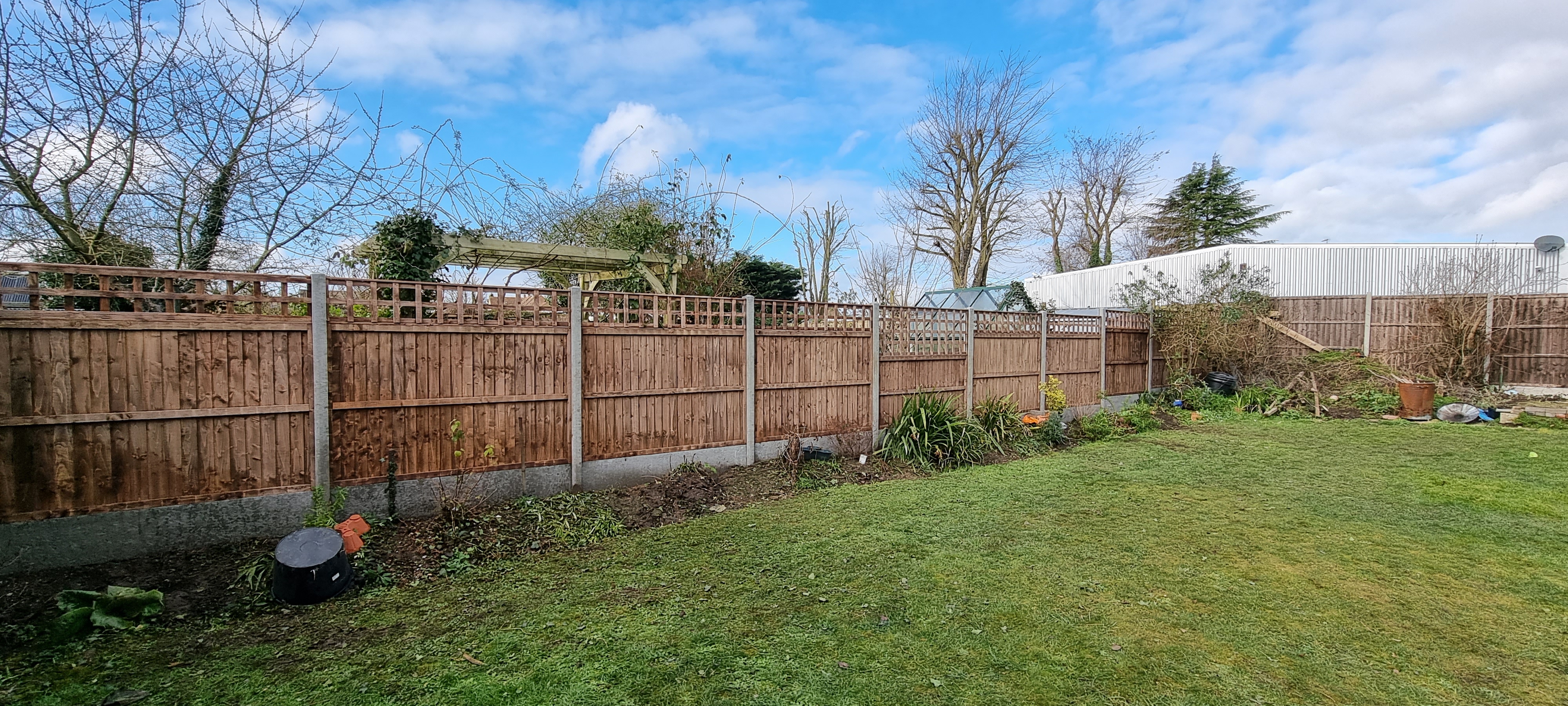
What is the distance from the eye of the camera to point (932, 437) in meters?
6.78

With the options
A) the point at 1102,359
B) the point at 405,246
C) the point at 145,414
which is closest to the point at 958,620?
the point at 145,414

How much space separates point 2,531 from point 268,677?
2.31 metres

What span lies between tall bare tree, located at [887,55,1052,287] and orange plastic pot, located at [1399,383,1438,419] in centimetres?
1021

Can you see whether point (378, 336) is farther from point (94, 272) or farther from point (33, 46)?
point (33, 46)

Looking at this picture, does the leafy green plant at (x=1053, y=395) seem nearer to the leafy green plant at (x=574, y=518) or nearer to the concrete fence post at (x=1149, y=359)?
the concrete fence post at (x=1149, y=359)

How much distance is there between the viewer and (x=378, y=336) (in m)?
4.18

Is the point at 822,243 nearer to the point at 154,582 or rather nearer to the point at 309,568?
the point at 309,568

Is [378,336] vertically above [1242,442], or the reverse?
[378,336]

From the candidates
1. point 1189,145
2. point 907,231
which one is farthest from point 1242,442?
point 1189,145

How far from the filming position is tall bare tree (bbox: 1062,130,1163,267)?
22484 millimetres

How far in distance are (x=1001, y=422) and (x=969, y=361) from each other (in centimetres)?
88

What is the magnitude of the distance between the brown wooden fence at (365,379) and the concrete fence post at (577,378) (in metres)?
0.02

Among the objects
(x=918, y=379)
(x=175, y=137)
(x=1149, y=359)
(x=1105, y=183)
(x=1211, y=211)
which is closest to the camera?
(x=175, y=137)

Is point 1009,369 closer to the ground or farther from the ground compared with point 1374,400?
farther from the ground
